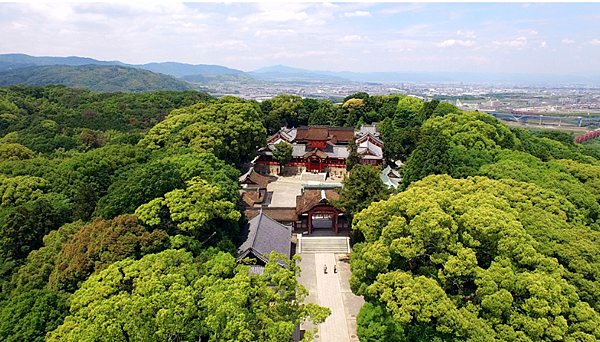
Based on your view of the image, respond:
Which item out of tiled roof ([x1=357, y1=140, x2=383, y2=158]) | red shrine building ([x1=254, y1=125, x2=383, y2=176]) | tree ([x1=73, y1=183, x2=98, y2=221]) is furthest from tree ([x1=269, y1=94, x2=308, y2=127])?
tree ([x1=73, y1=183, x2=98, y2=221])

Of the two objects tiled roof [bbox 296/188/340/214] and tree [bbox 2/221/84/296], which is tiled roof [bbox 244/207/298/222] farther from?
tree [bbox 2/221/84/296]

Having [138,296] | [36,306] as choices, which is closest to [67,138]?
[36,306]

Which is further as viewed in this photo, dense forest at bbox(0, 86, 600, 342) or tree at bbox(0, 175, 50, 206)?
tree at bbox(0, 175, 50, 206)

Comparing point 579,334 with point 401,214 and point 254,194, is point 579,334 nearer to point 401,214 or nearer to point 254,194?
point 401,214

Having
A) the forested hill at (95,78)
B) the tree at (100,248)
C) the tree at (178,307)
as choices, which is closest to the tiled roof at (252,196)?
the tree at (100,248)

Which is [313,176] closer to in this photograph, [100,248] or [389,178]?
[389,178]

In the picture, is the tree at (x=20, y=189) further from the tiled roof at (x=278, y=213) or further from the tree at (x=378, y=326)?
the tree at (x=378, y=326)

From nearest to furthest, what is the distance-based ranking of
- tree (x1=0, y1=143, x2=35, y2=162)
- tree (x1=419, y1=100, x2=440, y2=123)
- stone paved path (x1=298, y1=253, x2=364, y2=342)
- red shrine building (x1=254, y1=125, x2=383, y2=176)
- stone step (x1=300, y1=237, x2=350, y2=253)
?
stone paved path (x1=298, y1=253, x2=364, y2=342)
stone step (x1=300, y1=237, x2=350, y2=253)
tree (x1=0, y1=143, x2=35, y2=162)
red shrine building (x1=254, y1=125, x2=383, y2=176)
tree (x1=419, y1=100, x2=440, y2=123)
